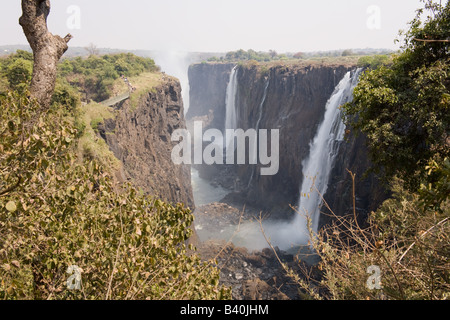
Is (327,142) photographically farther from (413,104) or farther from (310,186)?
(413,104)

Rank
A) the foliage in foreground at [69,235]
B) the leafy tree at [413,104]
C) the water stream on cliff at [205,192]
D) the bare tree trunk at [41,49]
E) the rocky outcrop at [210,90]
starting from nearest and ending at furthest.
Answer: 1. the foliage in foreground at [69,235]
2. the bare tree trunk at [41,49]
3. the leafy tree at [413,104]
4. the water stream on cliff at [205,192]
5. the rocky outcrop at [210,90]

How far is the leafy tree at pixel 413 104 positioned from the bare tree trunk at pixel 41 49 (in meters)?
7.96

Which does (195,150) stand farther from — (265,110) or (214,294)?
(214,294)

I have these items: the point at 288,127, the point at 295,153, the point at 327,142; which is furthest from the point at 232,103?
the point at 327,142

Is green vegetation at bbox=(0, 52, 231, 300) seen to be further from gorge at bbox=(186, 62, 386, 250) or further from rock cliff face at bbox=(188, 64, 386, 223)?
rock cliff face at bbox=(188, 64, 386, 223)

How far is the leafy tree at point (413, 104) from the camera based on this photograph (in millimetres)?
7910

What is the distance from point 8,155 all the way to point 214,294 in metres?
3.51

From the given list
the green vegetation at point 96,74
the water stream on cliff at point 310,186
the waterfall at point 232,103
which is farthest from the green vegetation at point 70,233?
the waterfall at point 232,103

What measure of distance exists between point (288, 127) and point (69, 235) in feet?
113

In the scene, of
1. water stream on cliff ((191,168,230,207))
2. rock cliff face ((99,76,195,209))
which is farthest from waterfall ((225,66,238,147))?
rock cliff face ((99,76,195,209))

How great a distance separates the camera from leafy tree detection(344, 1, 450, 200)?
7910 millimetres

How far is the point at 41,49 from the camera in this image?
228 inches

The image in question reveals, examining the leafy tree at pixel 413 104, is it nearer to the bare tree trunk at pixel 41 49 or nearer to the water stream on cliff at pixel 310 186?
the bare tree trunk at pixel 41 49

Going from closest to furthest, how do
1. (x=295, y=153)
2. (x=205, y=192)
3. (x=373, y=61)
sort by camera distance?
(x=373, y=61), (x=295, y=153), (x=205, y=192)
